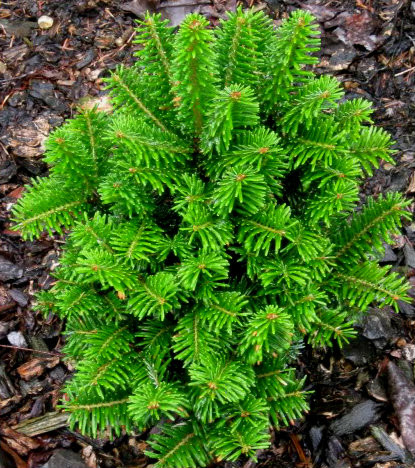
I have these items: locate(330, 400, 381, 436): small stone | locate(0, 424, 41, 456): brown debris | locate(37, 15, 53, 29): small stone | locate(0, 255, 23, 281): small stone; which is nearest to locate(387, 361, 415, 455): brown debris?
locate(330, 400, 381, 436): small stone

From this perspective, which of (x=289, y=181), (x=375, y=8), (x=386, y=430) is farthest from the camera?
(x=375, y=8)

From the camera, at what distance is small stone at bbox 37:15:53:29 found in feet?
15.6

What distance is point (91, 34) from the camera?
4.75 meters

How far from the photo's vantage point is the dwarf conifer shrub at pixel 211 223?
1.99 m

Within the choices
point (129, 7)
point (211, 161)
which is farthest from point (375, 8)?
point (211, 161)

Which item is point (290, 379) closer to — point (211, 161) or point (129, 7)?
point (211, 161)

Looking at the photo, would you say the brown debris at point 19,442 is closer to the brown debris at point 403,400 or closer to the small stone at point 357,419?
the small stone at point 357,419

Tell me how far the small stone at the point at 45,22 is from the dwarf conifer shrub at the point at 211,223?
10.00ft

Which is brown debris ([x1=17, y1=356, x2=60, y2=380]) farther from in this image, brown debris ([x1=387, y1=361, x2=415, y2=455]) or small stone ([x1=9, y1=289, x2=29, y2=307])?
brown debris ([x1=387, y1=361, x2=415, y2=455])

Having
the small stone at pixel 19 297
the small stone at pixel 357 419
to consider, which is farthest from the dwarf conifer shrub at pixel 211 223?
the small stone at pixel 19 297

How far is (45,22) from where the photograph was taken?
4766 mm

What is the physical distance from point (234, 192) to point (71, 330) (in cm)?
136

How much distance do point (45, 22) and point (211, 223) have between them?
3793mm

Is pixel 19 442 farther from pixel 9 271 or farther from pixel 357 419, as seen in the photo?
pixel 357 419
